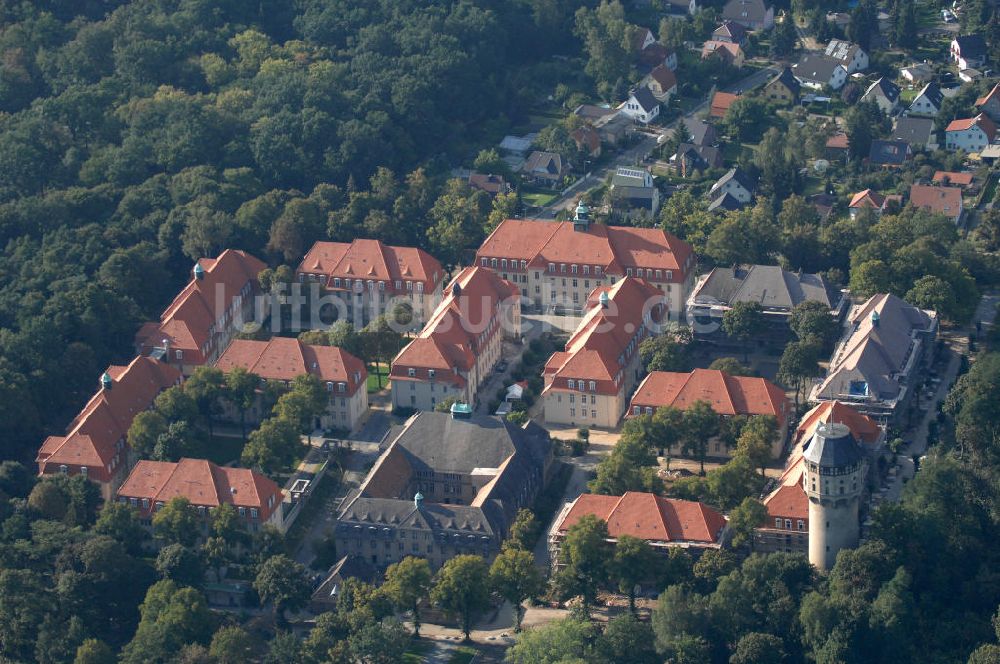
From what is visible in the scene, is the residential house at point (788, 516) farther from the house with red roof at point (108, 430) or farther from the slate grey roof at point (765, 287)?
the house with red roof at point (108, 430)

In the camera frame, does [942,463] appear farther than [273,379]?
No

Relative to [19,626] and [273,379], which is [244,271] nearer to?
[273,379]

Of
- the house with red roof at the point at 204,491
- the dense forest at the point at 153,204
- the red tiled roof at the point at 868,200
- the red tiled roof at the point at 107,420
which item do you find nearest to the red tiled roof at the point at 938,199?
the red tiled roof at the point at 868,200

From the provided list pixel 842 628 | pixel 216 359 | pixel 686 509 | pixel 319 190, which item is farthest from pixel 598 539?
pixel 319 190

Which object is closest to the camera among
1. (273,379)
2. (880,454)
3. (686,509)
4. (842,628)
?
(842,628)

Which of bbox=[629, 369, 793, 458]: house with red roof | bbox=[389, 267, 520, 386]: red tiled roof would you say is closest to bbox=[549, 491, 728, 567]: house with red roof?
bbox=[629, 369, 793, 458]: house with red roof
